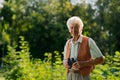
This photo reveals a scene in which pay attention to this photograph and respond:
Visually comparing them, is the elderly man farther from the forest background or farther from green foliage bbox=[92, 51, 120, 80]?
the forest background

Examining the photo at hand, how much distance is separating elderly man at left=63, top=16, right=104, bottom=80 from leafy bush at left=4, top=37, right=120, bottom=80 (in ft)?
5.18

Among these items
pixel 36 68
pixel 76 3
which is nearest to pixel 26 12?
pixel 76 3

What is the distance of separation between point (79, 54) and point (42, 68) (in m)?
3.43

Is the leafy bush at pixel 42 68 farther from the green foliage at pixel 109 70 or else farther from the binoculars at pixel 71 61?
the binoculars at pixel 71 61

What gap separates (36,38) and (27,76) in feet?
133

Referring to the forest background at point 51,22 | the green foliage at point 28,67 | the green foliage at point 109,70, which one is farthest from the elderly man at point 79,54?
the forest background at point 51,22

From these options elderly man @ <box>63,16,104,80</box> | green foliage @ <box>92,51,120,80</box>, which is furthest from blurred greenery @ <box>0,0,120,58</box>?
elderly man @ <box>63,16,104,80</box>

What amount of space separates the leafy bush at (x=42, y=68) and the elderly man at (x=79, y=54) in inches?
62.1

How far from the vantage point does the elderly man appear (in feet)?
16.5

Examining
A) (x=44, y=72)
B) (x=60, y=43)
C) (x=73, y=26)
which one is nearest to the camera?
(x=73, y=26)

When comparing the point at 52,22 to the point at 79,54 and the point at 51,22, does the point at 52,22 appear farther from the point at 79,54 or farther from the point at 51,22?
the point at 79,54

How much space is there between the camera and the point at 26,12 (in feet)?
178

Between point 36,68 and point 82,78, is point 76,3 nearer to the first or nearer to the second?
point 36,68

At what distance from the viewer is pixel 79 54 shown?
510cm
